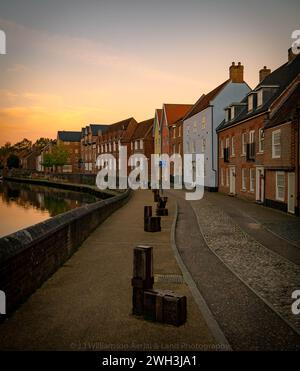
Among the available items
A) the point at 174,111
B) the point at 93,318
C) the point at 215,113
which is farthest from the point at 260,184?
the point at 174,111

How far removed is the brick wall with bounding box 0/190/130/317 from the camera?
20.0 feet

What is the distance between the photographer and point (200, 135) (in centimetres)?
4275

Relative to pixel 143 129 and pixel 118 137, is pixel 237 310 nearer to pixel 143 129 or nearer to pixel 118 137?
pixel 143 129

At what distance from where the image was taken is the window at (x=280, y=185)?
22953 mm

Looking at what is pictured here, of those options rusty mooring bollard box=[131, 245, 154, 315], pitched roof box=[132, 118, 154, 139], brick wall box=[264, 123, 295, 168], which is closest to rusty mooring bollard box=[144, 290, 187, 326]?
rusty mooring bollard box=[131, 245, 154, 315]

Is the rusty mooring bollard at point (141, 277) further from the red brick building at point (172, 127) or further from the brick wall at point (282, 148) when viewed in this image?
the red brick building at point (172, 127)

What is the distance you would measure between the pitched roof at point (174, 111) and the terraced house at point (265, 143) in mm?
21394

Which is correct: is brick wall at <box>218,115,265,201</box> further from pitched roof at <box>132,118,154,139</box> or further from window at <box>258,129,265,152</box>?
pitched roof at <box>132,118,154,139</box>

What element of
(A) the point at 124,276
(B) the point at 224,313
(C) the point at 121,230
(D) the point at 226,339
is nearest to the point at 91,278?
(A) the point at 124,276

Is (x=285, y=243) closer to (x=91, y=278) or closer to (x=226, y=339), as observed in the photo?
(x=91, y=278)

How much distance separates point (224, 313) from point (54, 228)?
4.48m

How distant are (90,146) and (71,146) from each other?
21.2 meters

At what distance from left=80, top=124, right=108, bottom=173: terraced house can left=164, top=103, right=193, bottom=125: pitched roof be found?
39264 mm

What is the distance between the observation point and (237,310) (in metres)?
6.74
